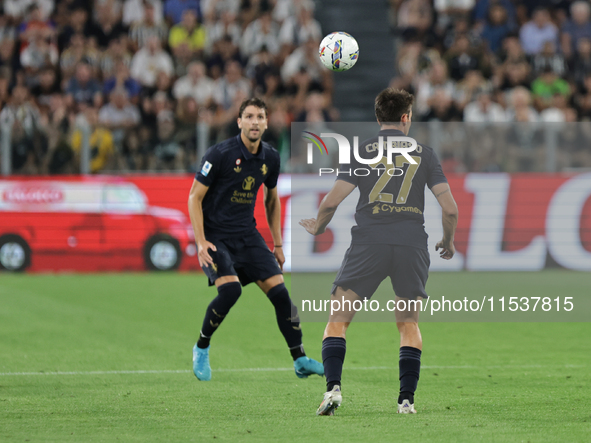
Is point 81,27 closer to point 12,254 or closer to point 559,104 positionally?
point 12,254

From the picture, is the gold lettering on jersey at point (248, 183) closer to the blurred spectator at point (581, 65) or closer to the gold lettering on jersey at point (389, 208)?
the gold lettering on jersey at point (389, 208)

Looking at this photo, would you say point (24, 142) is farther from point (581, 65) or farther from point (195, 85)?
point (581, 65)

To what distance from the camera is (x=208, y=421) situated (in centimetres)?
546

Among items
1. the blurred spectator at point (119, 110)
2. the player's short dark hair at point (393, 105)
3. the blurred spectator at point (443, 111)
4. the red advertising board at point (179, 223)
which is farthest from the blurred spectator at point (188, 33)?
the player's short dark hair at point (393, 105)

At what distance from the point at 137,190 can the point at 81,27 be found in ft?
14.5

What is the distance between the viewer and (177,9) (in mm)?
18688

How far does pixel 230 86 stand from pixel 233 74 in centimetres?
24

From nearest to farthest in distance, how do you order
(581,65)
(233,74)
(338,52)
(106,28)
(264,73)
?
(338,52) → (233,74) → (264,73) → (581,65) → (106,28)

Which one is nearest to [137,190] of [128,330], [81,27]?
[81,27]

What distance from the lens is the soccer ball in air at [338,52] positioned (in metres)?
9.02

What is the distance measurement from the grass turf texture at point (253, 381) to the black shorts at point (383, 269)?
791 millimetres

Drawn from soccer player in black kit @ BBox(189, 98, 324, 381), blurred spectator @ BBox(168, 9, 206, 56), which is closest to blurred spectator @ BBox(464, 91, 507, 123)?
blurred spectator @ BBox(168, 9, 206, 56)

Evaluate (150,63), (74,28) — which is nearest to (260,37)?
(150,63)

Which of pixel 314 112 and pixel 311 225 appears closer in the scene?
pixel 311 225
